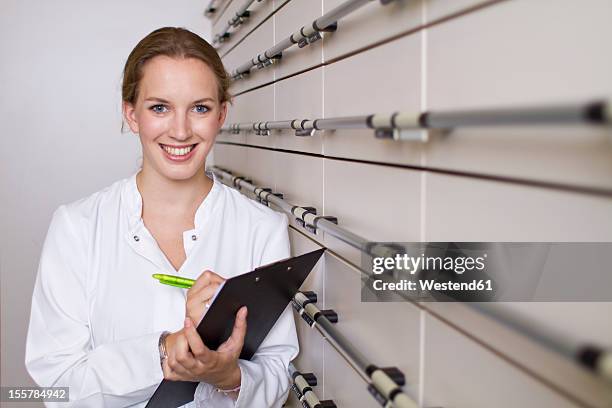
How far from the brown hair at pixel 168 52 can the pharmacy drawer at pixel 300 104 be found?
0.19 metres

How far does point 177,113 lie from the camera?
5.57 feet

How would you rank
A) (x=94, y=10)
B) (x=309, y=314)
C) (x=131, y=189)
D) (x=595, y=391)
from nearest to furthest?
(x=595, y=391), (x=309, y=314), (x=131, y=189), (x=94, y=10)

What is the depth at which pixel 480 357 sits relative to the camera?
0.88 meters

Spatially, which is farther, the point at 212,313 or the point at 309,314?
the point at 309,314

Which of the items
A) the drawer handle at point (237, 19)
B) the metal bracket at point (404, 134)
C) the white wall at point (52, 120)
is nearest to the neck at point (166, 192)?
the drawer handle at point (237, 19)

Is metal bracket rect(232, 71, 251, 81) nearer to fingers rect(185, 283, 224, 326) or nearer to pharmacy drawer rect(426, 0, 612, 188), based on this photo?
fingers rect(185, 283, 224, 326)

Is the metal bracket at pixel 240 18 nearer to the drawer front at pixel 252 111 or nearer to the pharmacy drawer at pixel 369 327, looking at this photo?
the drawer front at pixel 252 111

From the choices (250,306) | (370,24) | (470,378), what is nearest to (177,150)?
(250,306)

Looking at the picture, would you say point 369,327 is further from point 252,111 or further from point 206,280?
point 252,111

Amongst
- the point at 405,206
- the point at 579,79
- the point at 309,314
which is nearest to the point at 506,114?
the point at 579,79

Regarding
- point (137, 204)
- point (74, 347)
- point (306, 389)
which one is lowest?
point (306, 389)

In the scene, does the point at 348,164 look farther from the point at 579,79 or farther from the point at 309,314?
the point at 579,79

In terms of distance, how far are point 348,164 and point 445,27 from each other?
0.50 meters

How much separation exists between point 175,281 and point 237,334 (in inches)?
9.3
